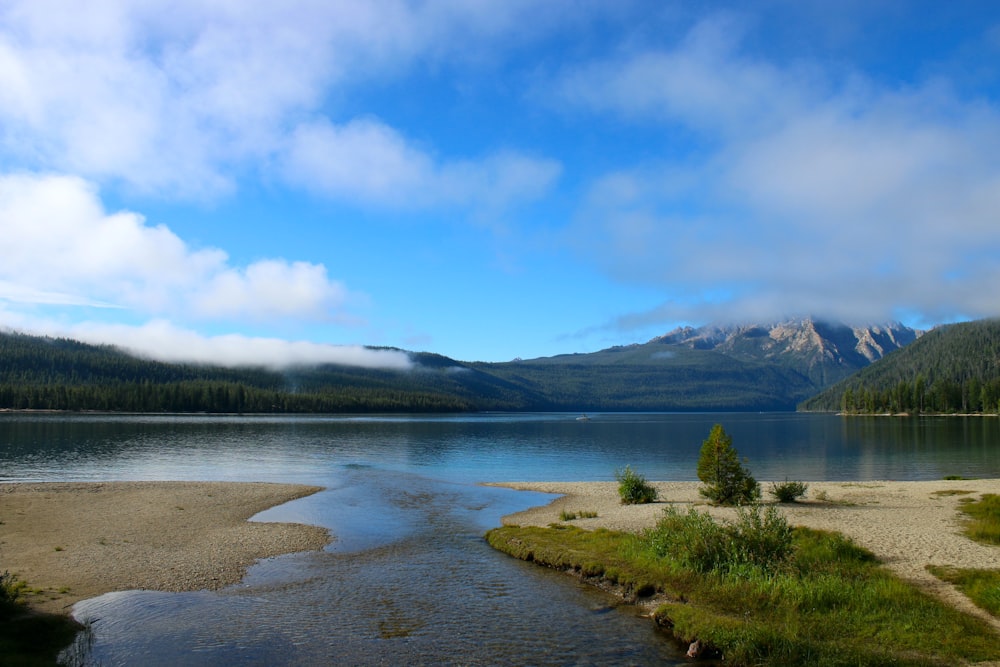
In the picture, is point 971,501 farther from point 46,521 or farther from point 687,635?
point 46,521

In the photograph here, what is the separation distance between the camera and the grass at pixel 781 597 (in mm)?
15484

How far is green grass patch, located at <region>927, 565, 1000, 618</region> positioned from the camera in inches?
695

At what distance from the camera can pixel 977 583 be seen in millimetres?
19438

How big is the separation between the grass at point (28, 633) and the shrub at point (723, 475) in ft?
112

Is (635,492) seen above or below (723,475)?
below

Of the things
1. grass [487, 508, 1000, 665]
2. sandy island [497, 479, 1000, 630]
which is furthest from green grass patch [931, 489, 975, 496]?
grass [487, 508, 1000, 665]

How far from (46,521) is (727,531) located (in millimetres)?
35606

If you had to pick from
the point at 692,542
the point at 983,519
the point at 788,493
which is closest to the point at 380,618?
the point at 692,542

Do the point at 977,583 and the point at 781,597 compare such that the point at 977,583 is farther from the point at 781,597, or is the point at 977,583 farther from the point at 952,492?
the point at 952,492

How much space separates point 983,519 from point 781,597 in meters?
20.5

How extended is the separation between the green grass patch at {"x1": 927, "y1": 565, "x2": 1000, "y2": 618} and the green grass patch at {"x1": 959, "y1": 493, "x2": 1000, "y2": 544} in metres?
7.26

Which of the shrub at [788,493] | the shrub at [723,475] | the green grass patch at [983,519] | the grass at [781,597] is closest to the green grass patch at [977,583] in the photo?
the grass at [781,597]

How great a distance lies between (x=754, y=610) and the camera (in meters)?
18.5

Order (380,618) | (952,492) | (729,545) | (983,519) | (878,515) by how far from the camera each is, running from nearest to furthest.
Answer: (380,618)
(729,545)
(983,519)
(878,515)
(952,492)
